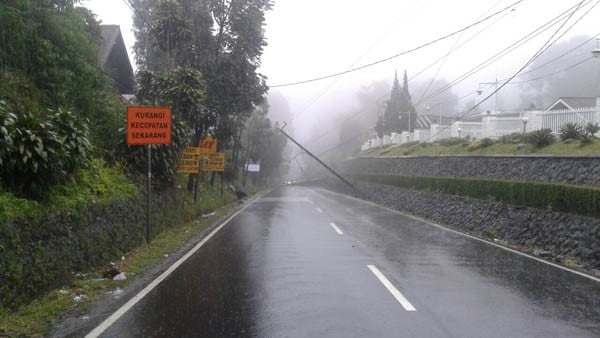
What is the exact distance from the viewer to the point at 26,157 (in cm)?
759

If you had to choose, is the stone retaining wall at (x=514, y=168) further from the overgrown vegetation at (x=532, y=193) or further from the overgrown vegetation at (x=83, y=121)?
the overgrown vegetation at (x=83, y=121)

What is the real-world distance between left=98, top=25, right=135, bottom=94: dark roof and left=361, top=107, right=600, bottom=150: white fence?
19.0 metres

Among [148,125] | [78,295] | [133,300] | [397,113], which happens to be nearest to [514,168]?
[148,125]

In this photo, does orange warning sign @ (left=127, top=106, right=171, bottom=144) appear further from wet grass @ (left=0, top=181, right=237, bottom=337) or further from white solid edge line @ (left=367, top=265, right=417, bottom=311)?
white solid edge line @ (left=367, top=265, right=417, bottom=311)

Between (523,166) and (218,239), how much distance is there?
10.9 m

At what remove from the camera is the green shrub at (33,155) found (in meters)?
7.57

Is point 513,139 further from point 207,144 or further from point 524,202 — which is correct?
point 207,144

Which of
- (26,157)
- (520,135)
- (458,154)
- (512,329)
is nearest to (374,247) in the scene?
(512,329)

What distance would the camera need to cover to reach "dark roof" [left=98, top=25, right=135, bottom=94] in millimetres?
26495

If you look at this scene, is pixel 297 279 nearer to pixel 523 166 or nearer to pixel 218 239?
pixel 218 239

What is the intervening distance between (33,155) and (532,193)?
1294 centimetres

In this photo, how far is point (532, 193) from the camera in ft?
50.2

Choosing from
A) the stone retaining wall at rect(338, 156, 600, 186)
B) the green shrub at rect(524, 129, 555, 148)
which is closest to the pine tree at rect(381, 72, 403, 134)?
the stone retaining wall at rect(338, 156, 600, 186)

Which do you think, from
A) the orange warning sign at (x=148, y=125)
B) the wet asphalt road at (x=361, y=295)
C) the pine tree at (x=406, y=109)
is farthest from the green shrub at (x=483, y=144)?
the pine tree at (x=406, y=109)
